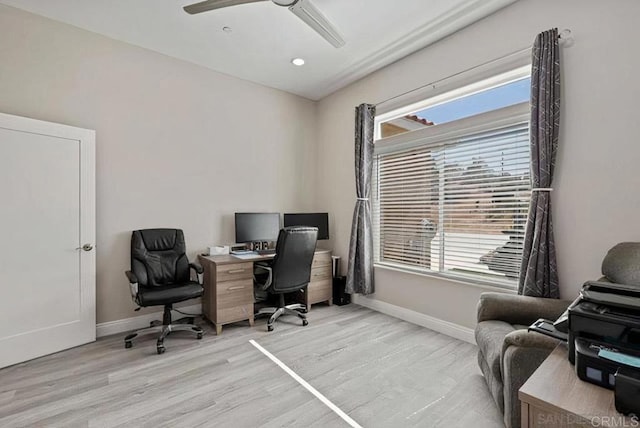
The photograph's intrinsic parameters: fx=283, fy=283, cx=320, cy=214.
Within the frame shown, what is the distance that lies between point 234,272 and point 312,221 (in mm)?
1397

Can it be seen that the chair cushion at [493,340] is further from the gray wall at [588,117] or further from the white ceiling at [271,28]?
the white ceiling at [271,28]

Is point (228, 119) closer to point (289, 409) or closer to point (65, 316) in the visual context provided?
point (65, 316)

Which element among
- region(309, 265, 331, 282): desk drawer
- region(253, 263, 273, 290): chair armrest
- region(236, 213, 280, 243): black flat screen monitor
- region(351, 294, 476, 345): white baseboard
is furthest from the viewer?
region(309, 265, 331, 282): desk drawer

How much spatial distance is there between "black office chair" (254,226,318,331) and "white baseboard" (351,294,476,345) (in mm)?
972

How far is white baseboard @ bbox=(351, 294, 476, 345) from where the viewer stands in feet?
8.93

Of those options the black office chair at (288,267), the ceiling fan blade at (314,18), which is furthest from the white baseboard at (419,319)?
the ceiling fan blade at (314,18)

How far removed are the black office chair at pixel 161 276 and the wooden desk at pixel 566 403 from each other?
8.66 ft

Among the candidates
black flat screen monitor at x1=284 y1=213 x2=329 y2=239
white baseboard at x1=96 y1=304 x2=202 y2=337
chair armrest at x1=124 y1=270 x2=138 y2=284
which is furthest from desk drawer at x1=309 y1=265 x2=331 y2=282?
chair armrest at x1=124 y1=270 x2=138 y2=284

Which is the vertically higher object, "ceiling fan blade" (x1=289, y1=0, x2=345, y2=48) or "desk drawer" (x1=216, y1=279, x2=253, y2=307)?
"ceiling fan blade" (x1=289, y1=0, x2=345, y2=48)

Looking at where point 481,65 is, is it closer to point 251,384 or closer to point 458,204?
point 458,204

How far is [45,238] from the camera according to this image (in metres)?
2.51

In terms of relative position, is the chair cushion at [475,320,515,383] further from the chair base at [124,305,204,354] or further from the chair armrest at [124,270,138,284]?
the chair armrest at [124,270,138,284]

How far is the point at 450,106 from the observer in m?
2.94

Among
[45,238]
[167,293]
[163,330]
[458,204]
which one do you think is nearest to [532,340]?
[458,204]
